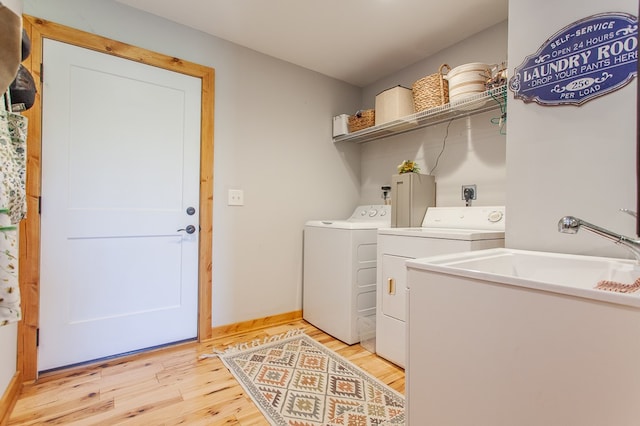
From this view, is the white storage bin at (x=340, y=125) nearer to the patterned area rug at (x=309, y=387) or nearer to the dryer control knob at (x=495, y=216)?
the dryer control knob at (x=495, y=216)

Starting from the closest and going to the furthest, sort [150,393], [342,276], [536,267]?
[536,267] → [150,393] → [342,276]

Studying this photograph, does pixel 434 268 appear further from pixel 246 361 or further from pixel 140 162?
pixel 140 162

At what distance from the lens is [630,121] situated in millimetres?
1140

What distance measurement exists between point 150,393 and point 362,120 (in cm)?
249

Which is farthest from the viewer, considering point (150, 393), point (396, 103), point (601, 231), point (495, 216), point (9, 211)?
point (396, 103)

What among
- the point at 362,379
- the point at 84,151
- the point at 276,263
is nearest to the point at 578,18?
the point at 362,379

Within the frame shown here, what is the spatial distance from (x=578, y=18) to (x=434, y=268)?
48.6 inches

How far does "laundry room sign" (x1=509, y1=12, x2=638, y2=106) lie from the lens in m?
1.15

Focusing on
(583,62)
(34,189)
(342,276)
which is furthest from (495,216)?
(34,189)

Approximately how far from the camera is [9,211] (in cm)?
78

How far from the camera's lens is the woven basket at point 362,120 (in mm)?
2714

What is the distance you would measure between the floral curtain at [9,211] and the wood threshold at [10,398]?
1.12 m

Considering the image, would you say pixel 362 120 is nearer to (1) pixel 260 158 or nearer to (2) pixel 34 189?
(1) pixel 260 158

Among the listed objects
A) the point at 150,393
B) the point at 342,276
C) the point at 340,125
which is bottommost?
the point at 150,393
